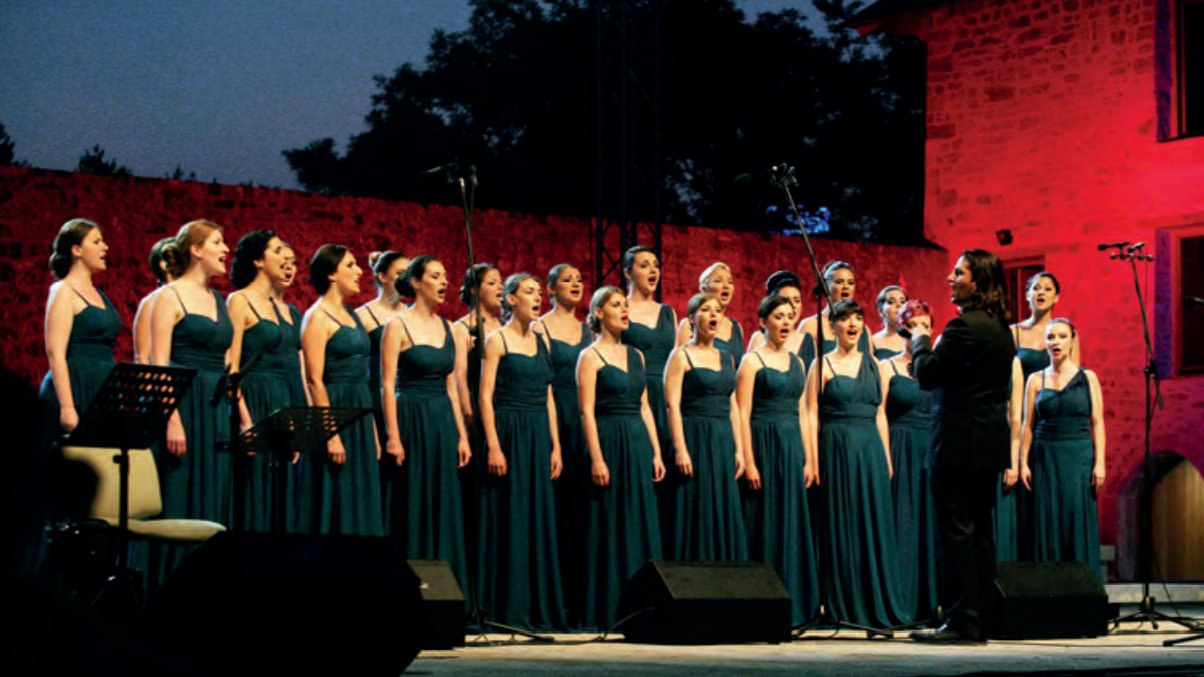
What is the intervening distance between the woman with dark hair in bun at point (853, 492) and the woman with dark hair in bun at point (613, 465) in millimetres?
1105

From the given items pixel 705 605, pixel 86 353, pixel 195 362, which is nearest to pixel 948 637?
pixel 705 605

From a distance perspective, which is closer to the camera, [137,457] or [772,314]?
[137,457]

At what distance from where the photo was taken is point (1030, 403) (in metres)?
9.76

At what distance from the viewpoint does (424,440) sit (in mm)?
8008

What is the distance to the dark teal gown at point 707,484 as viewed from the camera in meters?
8.57

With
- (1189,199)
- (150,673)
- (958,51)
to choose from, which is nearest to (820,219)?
(958,51)

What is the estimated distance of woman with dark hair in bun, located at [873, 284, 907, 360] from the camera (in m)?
9.67

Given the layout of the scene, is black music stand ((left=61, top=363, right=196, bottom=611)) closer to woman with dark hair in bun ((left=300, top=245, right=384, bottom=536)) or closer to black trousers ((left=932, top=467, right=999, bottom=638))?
woman with dark hair in bun ((left=300, top=245, right=384, bottom=536))

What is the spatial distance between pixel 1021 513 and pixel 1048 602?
225 centimetres

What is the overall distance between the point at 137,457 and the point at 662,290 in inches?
257

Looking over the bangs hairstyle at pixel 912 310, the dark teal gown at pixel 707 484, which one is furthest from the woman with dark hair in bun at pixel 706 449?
the bangs hairstyle at pixel 912 310

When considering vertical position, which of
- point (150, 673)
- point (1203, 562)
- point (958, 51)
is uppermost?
point (958, 51)

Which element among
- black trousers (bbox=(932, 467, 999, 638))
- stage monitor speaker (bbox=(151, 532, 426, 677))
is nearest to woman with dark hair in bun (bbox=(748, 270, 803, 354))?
black trousers (bbox=(932, 467, 999, 638))

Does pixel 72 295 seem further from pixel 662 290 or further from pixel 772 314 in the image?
pixel 662 290
